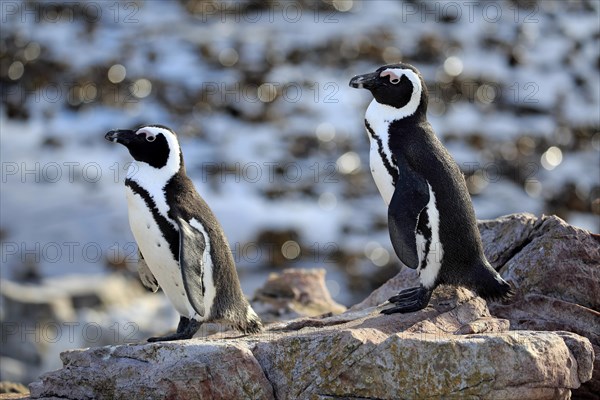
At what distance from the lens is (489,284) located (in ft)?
17.5

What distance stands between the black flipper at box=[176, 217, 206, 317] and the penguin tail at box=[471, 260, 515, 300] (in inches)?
55.0

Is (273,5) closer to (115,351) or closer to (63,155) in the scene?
(63,155)

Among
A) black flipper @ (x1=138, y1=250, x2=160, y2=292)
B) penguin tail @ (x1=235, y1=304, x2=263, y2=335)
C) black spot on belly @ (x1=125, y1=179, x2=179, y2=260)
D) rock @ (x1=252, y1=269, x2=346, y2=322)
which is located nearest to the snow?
rock @ (x1=252, y1=269, x2=346, y2=322)

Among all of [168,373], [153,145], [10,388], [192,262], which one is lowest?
[10,388]

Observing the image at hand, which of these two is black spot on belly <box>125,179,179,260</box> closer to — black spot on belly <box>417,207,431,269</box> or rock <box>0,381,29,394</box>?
black spot on belly <box>417,207,431,269</box>

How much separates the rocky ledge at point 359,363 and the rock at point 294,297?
1691mm

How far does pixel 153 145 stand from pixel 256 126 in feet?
29.1

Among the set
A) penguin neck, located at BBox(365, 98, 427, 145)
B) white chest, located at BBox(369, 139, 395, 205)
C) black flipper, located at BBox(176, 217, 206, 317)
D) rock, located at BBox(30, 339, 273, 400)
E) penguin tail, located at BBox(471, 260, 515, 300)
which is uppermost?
penguin neck, located at BBox(365, 98, 427, 145)

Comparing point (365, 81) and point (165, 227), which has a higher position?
point (365, 81)

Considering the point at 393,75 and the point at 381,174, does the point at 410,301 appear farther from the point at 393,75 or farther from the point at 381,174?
the point at 393,75

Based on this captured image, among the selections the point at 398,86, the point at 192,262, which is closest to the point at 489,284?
the point at 398,86

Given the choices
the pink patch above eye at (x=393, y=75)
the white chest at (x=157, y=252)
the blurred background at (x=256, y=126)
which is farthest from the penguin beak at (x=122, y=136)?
the blurred background at (x=256, y=126)

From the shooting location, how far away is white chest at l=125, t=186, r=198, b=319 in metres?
5.46

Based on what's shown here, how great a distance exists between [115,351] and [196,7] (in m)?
13.5
